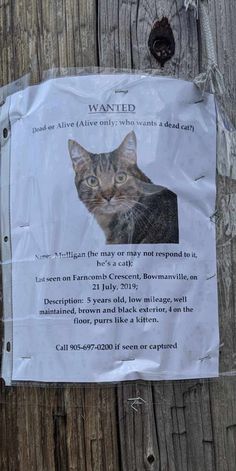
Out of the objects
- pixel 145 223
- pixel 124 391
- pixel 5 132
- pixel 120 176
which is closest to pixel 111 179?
pixel 120 176

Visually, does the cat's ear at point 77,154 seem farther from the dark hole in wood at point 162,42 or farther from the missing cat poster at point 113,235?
the dark hole in wood at point 162,42

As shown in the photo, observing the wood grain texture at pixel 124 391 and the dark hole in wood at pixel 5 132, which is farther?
the dark hole in wood at pixel 5 132

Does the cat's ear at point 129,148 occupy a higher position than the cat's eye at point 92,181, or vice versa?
the cat's ear at point 129,148

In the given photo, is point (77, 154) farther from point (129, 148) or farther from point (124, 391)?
point (124, 391)

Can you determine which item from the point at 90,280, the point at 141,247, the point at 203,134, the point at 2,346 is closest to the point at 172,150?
the point at 203,134

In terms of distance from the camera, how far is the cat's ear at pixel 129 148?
2131 mm

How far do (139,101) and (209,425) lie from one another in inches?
38.9

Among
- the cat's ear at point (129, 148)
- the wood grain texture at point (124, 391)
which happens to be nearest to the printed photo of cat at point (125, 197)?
the cat's ear at point (129, 148)

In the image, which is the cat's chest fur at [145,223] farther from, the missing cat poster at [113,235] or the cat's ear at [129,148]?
the cat's ear at [129,148]

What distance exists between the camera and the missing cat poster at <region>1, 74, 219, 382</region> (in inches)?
81.9

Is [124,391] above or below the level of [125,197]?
below

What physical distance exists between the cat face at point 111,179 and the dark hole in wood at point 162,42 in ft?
0.92

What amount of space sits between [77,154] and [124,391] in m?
0.71

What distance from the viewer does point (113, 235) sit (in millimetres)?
2105
